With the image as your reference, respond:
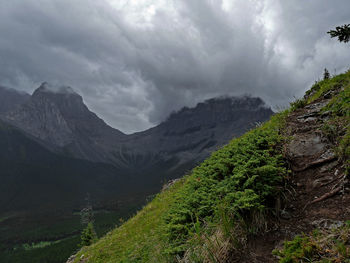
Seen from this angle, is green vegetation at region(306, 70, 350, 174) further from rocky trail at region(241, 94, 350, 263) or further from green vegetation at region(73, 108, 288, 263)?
green vegetation at region(73, 108, 288, 263)

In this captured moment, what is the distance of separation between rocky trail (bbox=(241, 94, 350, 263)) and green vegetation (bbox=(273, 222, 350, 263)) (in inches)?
15.8

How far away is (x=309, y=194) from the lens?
18.3 ft

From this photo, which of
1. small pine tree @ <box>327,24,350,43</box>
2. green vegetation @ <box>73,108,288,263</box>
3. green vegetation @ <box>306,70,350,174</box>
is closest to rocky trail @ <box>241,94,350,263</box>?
green vegetation @ <box>306,70,350,174</box>

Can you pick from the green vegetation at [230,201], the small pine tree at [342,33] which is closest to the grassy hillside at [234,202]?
the green vegetation at [230,201]

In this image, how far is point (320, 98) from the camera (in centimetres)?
1070

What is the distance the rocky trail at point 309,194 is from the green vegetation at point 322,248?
0.40m

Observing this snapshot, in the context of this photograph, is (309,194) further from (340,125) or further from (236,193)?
(340,125)

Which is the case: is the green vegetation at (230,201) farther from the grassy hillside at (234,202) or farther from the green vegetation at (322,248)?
the green vegetation at (322,248)

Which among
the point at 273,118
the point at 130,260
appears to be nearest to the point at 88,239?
the point at 130,260

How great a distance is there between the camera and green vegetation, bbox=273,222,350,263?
354 cm

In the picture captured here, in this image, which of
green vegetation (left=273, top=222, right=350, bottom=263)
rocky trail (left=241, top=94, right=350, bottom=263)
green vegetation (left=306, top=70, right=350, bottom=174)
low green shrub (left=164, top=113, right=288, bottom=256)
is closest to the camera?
green vegetation (left=273, top=222, right=350, bottom=263)

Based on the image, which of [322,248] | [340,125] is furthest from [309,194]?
[340,125]

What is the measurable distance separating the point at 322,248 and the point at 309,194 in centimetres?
199

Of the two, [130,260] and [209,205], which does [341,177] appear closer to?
[209,205]
